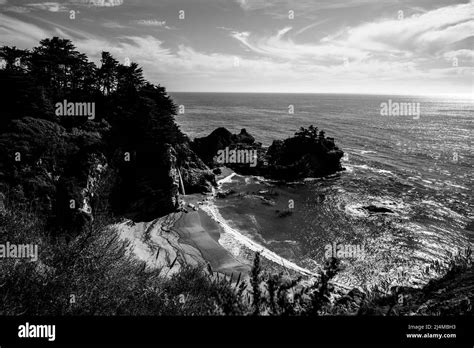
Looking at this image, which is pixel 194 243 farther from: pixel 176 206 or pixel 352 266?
pixel 352 266

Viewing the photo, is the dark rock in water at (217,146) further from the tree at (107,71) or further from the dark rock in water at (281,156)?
the tree at (107,71)

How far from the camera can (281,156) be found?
205 feet

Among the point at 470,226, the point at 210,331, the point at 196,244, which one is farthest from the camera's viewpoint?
the point at 470,226

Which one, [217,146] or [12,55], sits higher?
[12,55]

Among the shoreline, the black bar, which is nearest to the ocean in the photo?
the shoreline

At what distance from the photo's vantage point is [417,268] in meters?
28.0

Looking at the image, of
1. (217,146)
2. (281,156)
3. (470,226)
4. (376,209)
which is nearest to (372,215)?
(376,209)

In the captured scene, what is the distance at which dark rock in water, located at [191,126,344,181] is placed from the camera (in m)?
57.6

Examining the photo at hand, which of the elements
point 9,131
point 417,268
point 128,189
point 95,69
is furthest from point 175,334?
point 95,69

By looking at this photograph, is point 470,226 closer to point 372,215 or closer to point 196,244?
point 372,215

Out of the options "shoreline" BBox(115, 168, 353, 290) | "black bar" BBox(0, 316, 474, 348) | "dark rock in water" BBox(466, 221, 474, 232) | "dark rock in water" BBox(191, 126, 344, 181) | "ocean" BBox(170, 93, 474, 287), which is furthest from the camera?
"dark rock in water" BBox(191, 126, 344, 181)

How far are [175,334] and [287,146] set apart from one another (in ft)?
197

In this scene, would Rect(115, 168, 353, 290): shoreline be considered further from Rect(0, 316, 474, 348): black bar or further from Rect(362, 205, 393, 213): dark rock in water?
Rect(0, 316, 474, 348): black bar

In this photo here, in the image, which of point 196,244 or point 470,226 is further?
point 470,226
